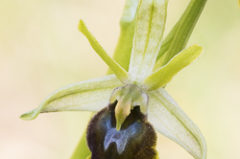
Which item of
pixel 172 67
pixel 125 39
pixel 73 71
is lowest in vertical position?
pixel 172 67

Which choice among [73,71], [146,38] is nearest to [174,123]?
[146,38]

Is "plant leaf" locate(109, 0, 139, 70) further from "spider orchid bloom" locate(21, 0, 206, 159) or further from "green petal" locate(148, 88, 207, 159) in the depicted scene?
"green petal" locate(148, 88, 207, 159)

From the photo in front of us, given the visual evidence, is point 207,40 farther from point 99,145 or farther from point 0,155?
point 99,145

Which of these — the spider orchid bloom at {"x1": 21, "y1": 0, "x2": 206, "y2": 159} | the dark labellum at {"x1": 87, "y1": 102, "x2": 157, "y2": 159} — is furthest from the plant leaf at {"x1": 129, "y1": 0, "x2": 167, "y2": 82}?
the dark labellum at {"x1": 87, "y1": 102, "x2": 157, "y2": 159}

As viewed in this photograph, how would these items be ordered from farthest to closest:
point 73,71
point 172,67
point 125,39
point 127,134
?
point 73,71 < point 125,39 < point 127,134 < point 172,67

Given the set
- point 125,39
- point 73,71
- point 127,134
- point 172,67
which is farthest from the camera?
point 73,71

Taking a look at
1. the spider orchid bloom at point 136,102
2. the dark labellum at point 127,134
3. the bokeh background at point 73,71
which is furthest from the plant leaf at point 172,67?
the bokeh background at point 73,71

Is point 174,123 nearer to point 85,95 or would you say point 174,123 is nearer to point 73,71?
point 85,95
